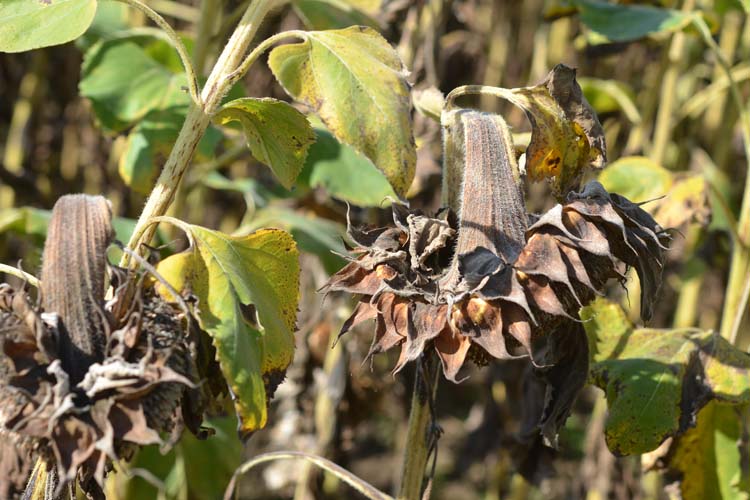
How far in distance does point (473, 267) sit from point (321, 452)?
1.52 metres

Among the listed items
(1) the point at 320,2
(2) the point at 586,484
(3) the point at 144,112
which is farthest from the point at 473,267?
(2) the point at 586,484

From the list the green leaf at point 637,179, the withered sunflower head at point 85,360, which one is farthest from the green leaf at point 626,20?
the withered sunflower head at point 85,360

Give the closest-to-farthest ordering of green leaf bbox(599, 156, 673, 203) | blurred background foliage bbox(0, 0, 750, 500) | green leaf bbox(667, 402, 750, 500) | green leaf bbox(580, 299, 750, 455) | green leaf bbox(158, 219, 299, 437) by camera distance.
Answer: green leaf bbox(158, 219, 299, 437) → green leaf bbox(580, 299, 750, 455) → green leaf bbox(667, 402, 750, 500) → blurred background foliage bbox(0, 0, 750, 500) → green leaf bbox(599, 156, 673, 203)

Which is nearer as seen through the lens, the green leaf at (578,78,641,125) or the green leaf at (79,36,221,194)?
the green leaf at (79,36,221,194)

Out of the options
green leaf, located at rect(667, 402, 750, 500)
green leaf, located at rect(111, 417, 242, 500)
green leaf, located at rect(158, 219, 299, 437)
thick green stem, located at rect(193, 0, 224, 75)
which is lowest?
green leaf, located at rect(111, 417, 242, 500)

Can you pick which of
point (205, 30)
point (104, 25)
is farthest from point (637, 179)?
point (104, 25)

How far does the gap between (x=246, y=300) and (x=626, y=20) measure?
44.1 inches

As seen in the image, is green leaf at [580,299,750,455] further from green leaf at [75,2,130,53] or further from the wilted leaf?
green leaf at [75,2,130,53]

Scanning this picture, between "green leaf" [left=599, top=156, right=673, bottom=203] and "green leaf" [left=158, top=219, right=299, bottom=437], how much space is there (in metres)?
0.93

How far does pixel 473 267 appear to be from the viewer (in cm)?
87

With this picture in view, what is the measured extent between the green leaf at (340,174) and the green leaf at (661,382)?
23.4 inches

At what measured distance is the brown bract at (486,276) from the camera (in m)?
0.85

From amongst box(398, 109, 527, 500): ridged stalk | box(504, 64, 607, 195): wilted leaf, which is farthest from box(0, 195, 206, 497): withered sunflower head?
box(504, 64, 607, 195): wilted leaf

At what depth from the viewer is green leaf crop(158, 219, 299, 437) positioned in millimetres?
830
